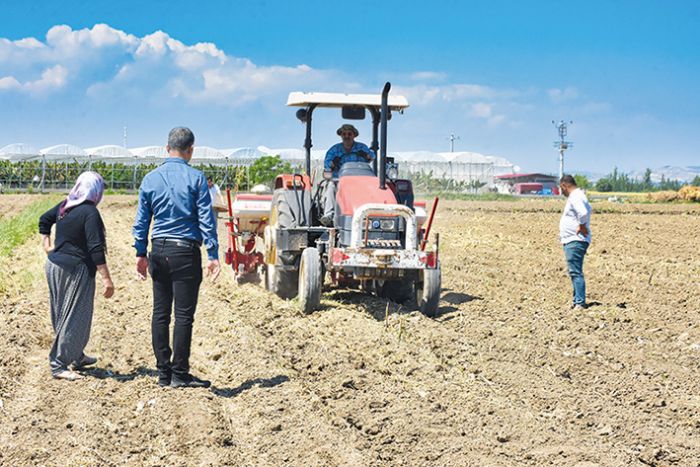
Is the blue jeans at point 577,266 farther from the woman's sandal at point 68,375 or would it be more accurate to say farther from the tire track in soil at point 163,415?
the woman's sandal at point 68,375

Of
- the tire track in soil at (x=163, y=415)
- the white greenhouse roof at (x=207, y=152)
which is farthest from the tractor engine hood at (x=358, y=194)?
the white greenhouse roof at (x=207, y=152)

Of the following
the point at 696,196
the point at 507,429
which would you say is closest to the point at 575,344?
the point at 507,429

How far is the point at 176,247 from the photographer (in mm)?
5727

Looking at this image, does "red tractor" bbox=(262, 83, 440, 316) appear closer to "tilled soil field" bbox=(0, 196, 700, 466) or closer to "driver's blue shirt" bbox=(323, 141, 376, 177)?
"driver's blue shirt" bbox=(323, 141, 376, 177)

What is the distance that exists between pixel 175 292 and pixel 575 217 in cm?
514

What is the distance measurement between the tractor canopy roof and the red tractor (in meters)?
0.01

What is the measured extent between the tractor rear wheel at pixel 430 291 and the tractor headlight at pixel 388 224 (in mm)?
549

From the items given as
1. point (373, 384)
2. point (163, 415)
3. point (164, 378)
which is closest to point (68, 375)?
point (164, 378)

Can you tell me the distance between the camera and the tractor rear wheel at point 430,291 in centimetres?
834

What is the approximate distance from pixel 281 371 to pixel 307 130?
4.03m

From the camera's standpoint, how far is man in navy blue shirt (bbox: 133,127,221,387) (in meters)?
5.75

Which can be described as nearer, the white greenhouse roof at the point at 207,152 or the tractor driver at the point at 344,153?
the tractor driver at the point at 344,153

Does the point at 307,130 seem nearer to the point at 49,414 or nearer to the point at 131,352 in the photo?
the point at 131,352

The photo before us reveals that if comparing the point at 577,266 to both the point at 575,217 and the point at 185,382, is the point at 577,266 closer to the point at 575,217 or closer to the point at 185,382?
the point at 575,217
